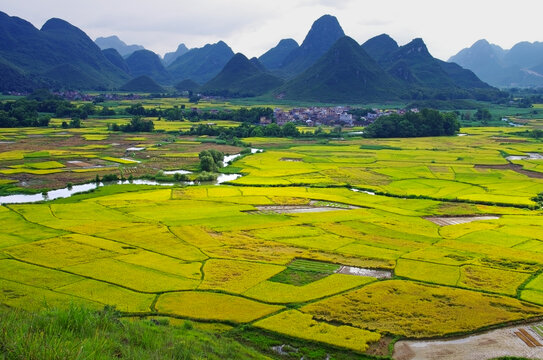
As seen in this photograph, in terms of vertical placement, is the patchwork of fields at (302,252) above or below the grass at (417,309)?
above

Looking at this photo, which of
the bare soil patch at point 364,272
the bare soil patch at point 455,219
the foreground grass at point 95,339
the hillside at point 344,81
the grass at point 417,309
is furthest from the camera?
the hillside at point 344,81

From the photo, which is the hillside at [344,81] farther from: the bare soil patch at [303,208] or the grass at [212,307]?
the grass at [212,307]

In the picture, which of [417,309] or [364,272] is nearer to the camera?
[417,309]

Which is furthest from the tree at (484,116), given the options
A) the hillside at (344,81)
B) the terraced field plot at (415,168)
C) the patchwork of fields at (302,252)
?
the patchwork of fields at (302,252)

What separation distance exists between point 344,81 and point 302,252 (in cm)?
14424

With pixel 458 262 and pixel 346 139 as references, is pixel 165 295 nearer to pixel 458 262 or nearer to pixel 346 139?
pixel 458 262

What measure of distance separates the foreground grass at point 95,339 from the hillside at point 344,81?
144944 mm

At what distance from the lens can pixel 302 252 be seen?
27.4 meters

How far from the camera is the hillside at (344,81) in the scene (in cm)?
15975

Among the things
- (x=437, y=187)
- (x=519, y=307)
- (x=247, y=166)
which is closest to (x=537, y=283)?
(x=519, y=307)

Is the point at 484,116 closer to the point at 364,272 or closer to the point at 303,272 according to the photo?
the point at 364,272

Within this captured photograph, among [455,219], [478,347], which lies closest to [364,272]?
[478,347]

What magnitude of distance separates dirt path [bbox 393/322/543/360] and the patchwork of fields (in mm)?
506

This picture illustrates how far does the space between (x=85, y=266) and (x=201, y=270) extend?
5735 mm
